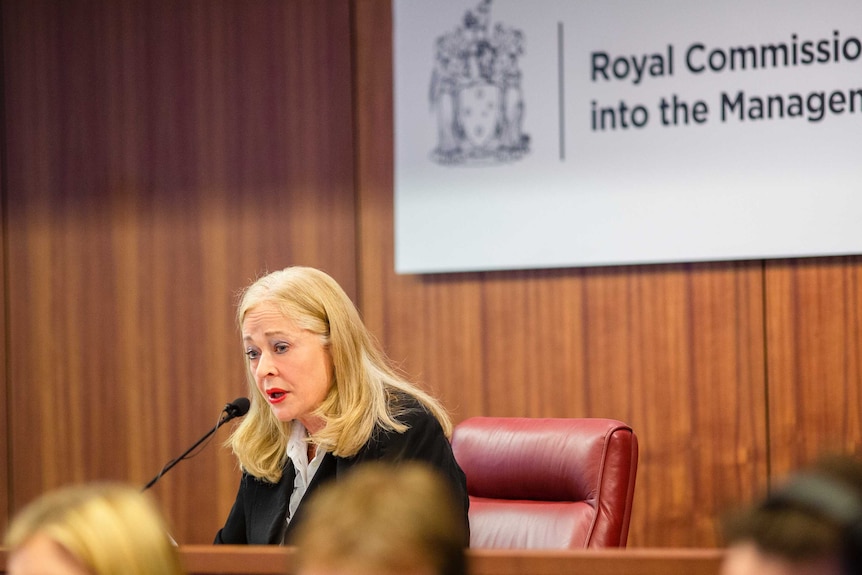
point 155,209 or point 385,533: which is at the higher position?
point 155,209

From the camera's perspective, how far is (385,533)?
87cm

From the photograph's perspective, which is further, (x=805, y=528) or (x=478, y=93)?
(x=478, y=93)

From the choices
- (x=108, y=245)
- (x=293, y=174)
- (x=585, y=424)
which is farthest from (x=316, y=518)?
(x=108, y=245)

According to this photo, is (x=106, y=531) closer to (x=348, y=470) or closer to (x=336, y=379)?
(x=348, y=470)

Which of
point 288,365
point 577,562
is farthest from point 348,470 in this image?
point 577,562

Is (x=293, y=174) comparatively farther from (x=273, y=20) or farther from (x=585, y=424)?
(x=585, y=424)

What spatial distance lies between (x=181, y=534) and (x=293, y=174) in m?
1.44

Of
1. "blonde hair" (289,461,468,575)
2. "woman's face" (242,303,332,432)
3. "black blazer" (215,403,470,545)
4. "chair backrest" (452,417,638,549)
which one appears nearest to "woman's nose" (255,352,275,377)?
"woman's face" (242,303,332,432)

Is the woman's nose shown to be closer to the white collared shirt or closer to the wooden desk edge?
the white collared shirt

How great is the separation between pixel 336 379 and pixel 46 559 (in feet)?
4.94

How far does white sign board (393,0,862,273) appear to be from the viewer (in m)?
3.43

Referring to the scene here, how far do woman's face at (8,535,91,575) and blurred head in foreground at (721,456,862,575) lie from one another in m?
0.60

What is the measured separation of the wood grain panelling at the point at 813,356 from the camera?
11.4ft

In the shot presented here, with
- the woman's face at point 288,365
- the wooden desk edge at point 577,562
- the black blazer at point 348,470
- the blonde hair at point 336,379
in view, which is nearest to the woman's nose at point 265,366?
the woman's face at point 288,365
